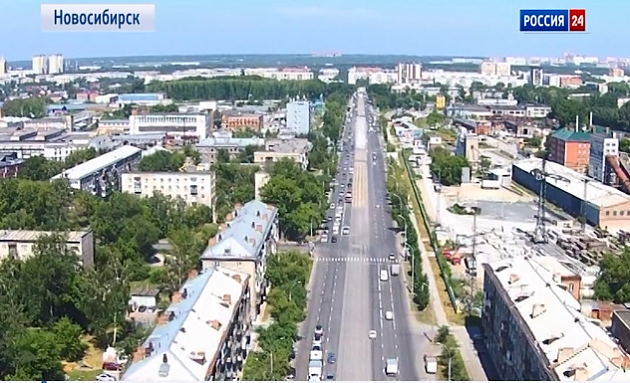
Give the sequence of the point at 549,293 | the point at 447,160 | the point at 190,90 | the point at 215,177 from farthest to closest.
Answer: the point at 190,90 → the point at 447,160 → the point at 215,177 → the point at 549,293

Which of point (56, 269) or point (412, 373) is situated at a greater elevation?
point (56, 269)

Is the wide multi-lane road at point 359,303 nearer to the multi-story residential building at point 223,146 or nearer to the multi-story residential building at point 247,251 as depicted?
the multi-story residential building at point 247,251

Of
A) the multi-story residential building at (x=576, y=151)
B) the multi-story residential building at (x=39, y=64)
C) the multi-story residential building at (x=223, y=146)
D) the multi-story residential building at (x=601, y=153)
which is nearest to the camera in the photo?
→ the multi-story residential building at (x=601, y=153)

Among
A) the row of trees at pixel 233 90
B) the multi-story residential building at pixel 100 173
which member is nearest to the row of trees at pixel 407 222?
the multi-story residential building at pixel 100 173

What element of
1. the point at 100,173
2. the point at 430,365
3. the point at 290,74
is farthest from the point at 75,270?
the point at 290,74

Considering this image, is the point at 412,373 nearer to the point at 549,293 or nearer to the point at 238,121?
the point at 549,293

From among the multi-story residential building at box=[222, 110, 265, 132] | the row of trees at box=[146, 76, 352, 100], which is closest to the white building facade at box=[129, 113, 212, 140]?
the multi-story residential building at box=[222, 110, 265, 132]

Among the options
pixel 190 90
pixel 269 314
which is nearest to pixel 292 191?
pixel 269 314
